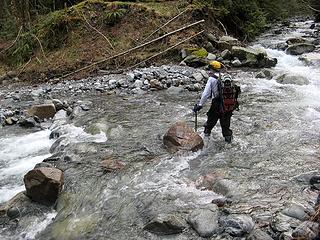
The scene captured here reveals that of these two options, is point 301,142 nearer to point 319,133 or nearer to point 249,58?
point 319,133

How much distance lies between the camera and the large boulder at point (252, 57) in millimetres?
15281

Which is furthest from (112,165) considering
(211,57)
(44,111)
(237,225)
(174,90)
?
(211,57)

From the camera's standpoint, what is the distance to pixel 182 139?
821 centimetres

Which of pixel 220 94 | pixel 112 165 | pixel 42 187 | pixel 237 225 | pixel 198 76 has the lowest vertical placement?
pixel 198 76

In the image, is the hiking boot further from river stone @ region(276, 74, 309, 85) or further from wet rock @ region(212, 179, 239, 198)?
river stone @ region(276, 74, 309, 85)

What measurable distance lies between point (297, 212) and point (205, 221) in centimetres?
124

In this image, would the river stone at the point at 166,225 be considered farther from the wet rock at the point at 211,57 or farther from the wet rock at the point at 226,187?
the wet rock at the point at 211,57

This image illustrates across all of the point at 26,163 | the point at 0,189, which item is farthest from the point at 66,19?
the point at 0,189

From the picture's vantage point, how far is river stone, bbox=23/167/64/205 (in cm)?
656

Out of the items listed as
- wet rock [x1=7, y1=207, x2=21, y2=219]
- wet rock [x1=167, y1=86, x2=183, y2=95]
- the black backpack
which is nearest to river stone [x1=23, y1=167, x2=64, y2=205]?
wet rock [x1=7, y1=207, x2=21, y2=219]

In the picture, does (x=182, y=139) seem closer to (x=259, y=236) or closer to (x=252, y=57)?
(x=259, y=236)

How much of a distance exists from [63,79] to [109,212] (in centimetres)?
977

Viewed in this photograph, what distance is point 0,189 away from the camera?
7223 millimetres

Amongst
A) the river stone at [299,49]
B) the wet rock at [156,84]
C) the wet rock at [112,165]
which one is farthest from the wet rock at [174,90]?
the river stone at [299,49]
